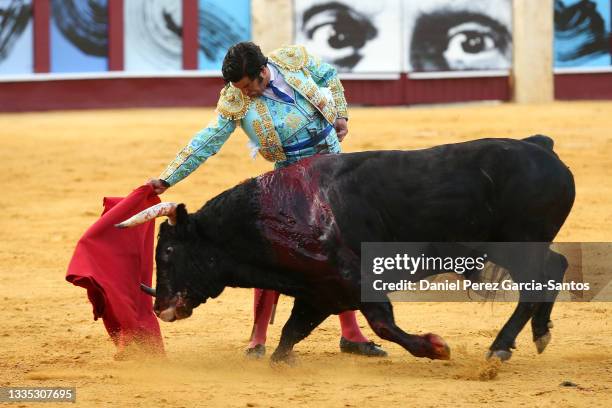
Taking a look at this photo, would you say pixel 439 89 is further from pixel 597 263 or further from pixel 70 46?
pixel 597 263

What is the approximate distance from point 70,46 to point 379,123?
3.81 m

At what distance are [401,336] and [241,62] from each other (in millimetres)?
1163

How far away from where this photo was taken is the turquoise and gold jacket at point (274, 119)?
4.74 metres

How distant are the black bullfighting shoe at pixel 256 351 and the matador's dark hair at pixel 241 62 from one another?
1103 mm

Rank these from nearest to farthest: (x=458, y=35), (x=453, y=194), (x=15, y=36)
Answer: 1. (x=453, y=194)
2. (x=15, y=36)
3. (x=458, y=35)

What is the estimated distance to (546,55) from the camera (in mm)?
14992

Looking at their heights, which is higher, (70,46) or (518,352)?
(70,46)

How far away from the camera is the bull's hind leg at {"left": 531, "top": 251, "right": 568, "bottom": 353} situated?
459 centimetres

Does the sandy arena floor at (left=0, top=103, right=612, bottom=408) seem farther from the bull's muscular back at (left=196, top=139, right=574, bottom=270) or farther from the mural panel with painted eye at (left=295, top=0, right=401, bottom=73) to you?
the mural panel with painted eye at (left=295, top=0, right=401, bottom=73)

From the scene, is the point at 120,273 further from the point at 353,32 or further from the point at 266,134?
the point at 353,32

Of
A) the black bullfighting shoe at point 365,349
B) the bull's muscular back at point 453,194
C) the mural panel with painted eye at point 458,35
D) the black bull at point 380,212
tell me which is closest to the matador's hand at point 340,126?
the black bull at point 380,212

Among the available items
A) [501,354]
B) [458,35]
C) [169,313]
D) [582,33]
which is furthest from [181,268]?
[582,33]

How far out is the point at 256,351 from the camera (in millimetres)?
4922

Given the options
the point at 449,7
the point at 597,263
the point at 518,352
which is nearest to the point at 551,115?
the point at 449,7
